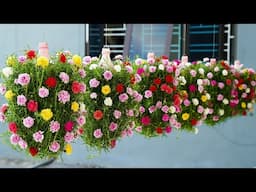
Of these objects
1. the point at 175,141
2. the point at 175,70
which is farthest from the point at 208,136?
the point at 175,70

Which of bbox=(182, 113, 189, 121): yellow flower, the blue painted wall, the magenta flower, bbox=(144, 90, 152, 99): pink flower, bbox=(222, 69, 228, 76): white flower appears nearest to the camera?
the magenta flower

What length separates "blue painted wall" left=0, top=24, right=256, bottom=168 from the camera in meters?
3.92

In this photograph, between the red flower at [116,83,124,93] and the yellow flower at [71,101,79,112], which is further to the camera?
the red flower at [116,83,124,93]

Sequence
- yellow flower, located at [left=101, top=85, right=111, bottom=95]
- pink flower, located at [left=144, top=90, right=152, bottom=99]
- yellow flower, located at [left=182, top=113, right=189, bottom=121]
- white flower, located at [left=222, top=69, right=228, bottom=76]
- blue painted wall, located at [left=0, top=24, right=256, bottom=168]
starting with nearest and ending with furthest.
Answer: yellow flower, located at [left=101, top=85, right=111, bottom=95], pink flower, located at [left=144, top=90, right=152, bottom=99], yellow flower, located at [left=182, top=113, right=189, bottom=121], white flower, located at [left=222, top=69, right=228, bottom=76], blue painted wall, located at [left=0, top=24, right=256, bottom=168]

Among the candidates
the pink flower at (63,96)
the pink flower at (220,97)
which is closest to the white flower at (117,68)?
the pink flower at (63,96)

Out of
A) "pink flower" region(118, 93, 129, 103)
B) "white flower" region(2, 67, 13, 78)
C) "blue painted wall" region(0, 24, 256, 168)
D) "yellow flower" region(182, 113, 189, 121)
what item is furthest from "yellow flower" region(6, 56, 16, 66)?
"blue painted wall" region(0, 24, 256, 168)

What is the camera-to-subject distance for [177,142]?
4180 mm

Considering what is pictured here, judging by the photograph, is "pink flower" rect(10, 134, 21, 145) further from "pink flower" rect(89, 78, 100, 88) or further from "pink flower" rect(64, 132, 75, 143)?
"pink flower" rect(89, 78, 100, 88)

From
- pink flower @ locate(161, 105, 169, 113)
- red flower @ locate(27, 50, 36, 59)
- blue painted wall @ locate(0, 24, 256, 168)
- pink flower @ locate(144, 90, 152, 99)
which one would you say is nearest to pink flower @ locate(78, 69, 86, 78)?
red flower @ locate(27, 50, 36, 59)

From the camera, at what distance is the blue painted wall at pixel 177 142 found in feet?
12.8

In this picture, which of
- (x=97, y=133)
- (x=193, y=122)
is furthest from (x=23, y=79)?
(x=193, y=122)

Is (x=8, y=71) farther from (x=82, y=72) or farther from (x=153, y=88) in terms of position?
(x=153, y=88)

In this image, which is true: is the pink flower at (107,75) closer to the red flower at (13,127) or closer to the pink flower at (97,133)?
the pink flower at (97,133)

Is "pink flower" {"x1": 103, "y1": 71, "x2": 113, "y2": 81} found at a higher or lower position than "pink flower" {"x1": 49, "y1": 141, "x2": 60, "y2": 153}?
higher
